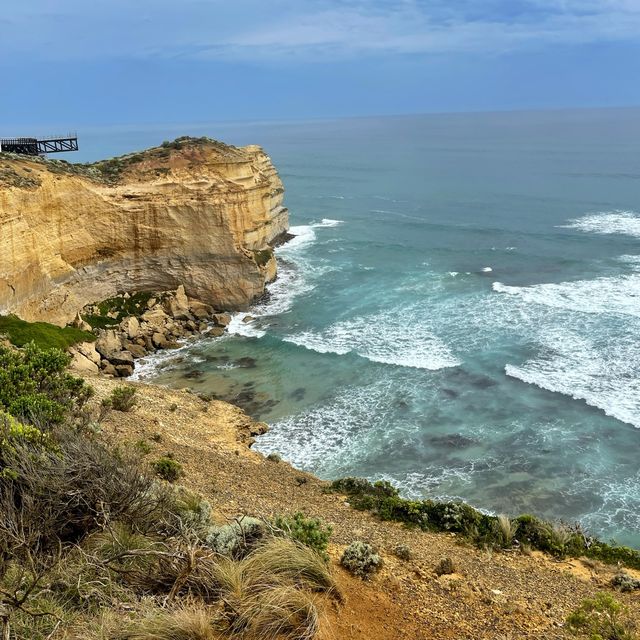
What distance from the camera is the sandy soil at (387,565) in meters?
8.18

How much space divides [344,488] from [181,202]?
75.3 feet

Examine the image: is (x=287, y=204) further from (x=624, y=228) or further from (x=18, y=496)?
(x=18, y=496)

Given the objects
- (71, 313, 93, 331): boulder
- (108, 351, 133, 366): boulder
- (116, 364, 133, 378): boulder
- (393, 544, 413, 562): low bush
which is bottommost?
(116, 364, 133, 378): boulder

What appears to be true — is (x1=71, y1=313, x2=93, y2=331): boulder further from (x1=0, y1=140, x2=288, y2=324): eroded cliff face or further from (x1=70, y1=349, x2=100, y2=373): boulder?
(x1=70, y1=349, x2=100, y2=373): boulder

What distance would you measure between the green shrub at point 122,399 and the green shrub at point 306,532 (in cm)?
1319

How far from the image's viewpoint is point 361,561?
384 inches

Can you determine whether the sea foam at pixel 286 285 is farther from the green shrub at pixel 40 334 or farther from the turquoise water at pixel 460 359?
the green shrub at pixel 40 334

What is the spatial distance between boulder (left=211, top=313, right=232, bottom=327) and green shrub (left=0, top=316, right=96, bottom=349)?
24.5 ft

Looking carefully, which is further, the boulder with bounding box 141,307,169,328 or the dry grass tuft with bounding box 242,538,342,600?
the boulder with bounding box 141,307,169,328

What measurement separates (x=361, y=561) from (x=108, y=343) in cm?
2360

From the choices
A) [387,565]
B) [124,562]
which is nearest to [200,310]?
[387,565]

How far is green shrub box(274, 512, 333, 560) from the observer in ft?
29.5

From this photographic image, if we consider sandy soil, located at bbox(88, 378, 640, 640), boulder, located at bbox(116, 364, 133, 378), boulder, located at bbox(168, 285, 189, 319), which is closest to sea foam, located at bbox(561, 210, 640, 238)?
boulder, located at bbox(168, 285, 189, 319)

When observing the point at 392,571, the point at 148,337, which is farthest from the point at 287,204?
the point at 392,571
